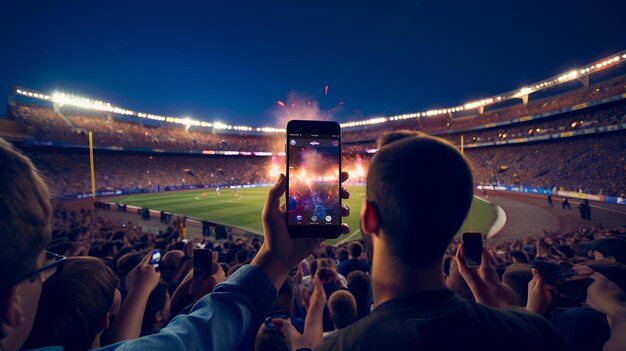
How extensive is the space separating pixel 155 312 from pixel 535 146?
61483mm

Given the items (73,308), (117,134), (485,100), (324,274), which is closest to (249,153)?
(117,134)

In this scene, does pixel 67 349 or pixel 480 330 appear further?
pixel 67 349

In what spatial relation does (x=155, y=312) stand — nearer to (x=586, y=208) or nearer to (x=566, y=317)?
(x=566, y=317)

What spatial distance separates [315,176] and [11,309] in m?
2.23

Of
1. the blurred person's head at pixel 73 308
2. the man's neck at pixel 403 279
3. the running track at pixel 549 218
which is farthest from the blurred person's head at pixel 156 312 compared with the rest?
the running track at pixel 549 218

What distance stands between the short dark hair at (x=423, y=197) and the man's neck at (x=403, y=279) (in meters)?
0.04

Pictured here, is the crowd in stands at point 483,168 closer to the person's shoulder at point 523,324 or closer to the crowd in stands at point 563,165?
the crowd in stands at point 563,165

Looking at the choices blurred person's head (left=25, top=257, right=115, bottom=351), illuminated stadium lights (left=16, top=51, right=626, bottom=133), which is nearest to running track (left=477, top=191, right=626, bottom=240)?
blurred person's head (left=25, top=257, right=115, bottom=351)

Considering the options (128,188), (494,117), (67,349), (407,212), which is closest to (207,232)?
(67,349)

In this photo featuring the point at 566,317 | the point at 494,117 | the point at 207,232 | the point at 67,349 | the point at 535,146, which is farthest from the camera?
the point at 494,117

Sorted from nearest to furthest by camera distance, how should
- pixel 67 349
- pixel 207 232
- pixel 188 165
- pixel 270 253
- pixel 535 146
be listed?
pixel 67 349 → pixel 270 253 → pixel 207 232 → pixel 535 146 → pixel 188 165

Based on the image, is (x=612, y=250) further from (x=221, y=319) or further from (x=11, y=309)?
(x=11, y=309)

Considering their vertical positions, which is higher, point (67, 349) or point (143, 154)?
point (143, 154)

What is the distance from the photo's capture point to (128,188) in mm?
50188
